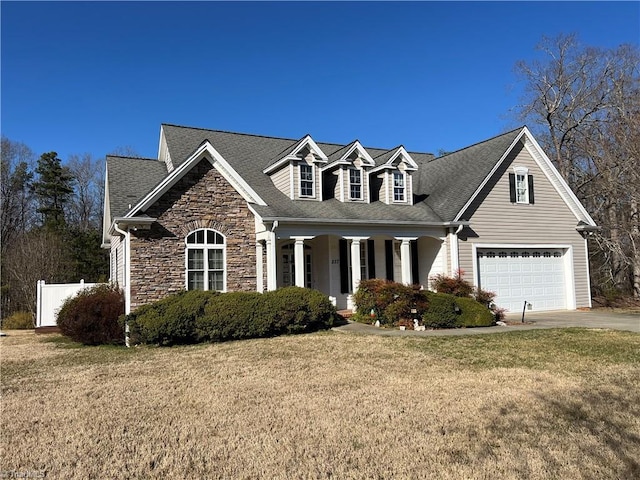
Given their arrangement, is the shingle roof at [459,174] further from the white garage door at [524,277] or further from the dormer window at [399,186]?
the white garage door at [524,277]

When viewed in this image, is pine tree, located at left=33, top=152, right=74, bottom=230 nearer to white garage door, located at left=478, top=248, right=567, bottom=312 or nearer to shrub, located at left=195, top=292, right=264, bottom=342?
shrub, located at left=195, top=292, right=264, bottom=342

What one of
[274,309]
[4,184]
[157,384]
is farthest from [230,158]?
[4,184]

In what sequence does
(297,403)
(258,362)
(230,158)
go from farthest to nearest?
(230,158) < (258,362) < (297,403)

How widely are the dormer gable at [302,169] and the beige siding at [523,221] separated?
581 centimetres

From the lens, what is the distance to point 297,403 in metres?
6.75

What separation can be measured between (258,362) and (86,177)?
38085mm

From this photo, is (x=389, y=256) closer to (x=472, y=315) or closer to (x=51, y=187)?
(x=472, y=315)

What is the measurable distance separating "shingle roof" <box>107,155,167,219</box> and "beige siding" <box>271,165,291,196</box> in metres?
4.22

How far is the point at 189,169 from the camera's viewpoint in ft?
50.0

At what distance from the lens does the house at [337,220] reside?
15.0 m

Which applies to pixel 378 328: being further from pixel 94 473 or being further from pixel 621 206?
pixel 621 206

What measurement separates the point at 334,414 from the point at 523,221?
1553 centimetres

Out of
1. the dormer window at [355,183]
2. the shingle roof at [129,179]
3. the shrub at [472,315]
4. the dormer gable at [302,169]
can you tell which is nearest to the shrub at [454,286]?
the shrub at [472,315]

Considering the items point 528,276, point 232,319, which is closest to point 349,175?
point 528,276
